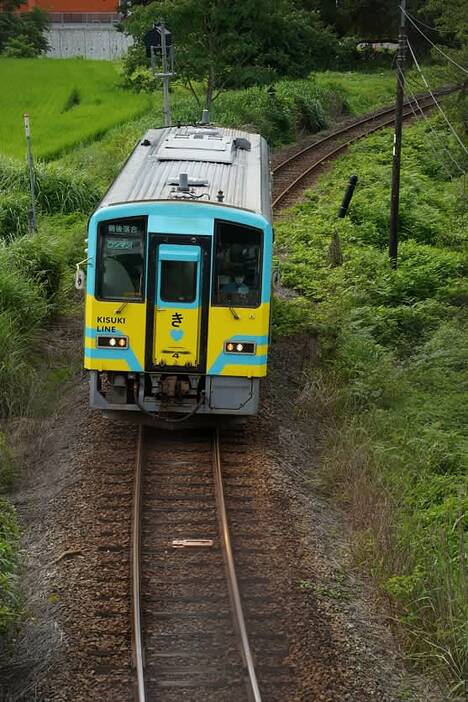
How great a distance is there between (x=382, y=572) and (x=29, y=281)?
9405 mm

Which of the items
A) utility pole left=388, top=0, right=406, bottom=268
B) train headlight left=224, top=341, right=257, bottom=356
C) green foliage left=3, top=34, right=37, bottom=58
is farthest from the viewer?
green foliage left=3, top=34, right=37, bottom=58

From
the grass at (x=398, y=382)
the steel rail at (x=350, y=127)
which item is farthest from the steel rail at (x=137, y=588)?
the steel rail at (x=350, y=127)

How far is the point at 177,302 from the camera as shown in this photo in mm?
11727

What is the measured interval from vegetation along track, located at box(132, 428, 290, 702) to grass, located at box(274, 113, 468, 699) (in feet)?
3.63

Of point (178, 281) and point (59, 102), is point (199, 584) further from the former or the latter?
point (59, 102)

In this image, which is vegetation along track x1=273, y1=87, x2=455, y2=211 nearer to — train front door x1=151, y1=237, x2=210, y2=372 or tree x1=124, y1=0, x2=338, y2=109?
tree x1=124, y1=0, x2=338, y2=109

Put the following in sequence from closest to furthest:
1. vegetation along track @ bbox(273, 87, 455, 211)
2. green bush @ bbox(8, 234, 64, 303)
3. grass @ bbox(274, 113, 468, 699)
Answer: grass @ bbox(274, 113, 468, 699) → green bush @ bbox(8, 234, 64, 303) → vegetation along track @ bbox(273, 87, 455, 211)

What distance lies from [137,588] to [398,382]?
6947mm

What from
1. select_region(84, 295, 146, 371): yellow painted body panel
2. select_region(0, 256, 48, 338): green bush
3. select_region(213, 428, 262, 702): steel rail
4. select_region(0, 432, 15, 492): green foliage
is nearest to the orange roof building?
select_region(0, 256, 48, 338): green bush

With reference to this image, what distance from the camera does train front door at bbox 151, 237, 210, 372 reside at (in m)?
11.7

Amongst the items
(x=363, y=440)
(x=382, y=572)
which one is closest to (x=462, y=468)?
(x=363, y=440)

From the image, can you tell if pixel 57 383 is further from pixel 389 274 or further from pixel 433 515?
pixel 389 274

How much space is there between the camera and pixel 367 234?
23.6m

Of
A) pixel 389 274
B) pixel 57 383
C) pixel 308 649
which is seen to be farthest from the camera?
pixel 389 274
